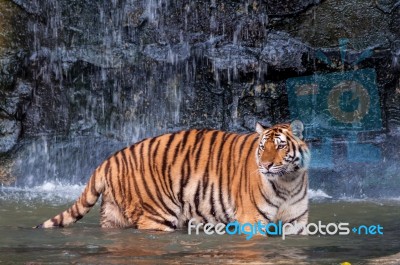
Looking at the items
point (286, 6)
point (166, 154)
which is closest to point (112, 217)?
point (166, 154)

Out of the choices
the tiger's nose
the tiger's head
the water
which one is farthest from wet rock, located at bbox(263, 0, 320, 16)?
the tiger's nose

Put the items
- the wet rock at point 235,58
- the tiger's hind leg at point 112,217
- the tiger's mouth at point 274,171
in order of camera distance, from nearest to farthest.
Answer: the tiger's mouth at point 274,171 → the tiger's hind leg at point 112,217 → the wet rock at point 235,58

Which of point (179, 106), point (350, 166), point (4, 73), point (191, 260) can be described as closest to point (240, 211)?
point (191, 260)

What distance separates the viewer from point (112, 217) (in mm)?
6570

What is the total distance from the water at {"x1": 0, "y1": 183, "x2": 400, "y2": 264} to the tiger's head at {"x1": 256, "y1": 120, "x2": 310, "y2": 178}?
0.45 m

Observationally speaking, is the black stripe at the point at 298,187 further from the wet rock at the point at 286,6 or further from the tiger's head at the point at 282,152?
the wet rock at the point at 286,6

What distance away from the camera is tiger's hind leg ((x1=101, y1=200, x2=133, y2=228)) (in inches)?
258

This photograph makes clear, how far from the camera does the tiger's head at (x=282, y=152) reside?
6.04 metres

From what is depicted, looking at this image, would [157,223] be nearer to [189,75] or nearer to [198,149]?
[198,149]

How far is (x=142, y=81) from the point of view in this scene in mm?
10438

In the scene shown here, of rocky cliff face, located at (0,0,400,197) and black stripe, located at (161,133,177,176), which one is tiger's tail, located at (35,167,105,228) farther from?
rocky cliff face, located at (0,0,400,197)

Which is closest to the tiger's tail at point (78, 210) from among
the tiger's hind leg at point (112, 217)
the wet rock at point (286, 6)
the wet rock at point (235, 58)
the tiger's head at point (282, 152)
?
the tiger's hind leg at point (112, 217)

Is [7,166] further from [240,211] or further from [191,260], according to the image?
[191,260]

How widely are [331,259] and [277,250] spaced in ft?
1.46
